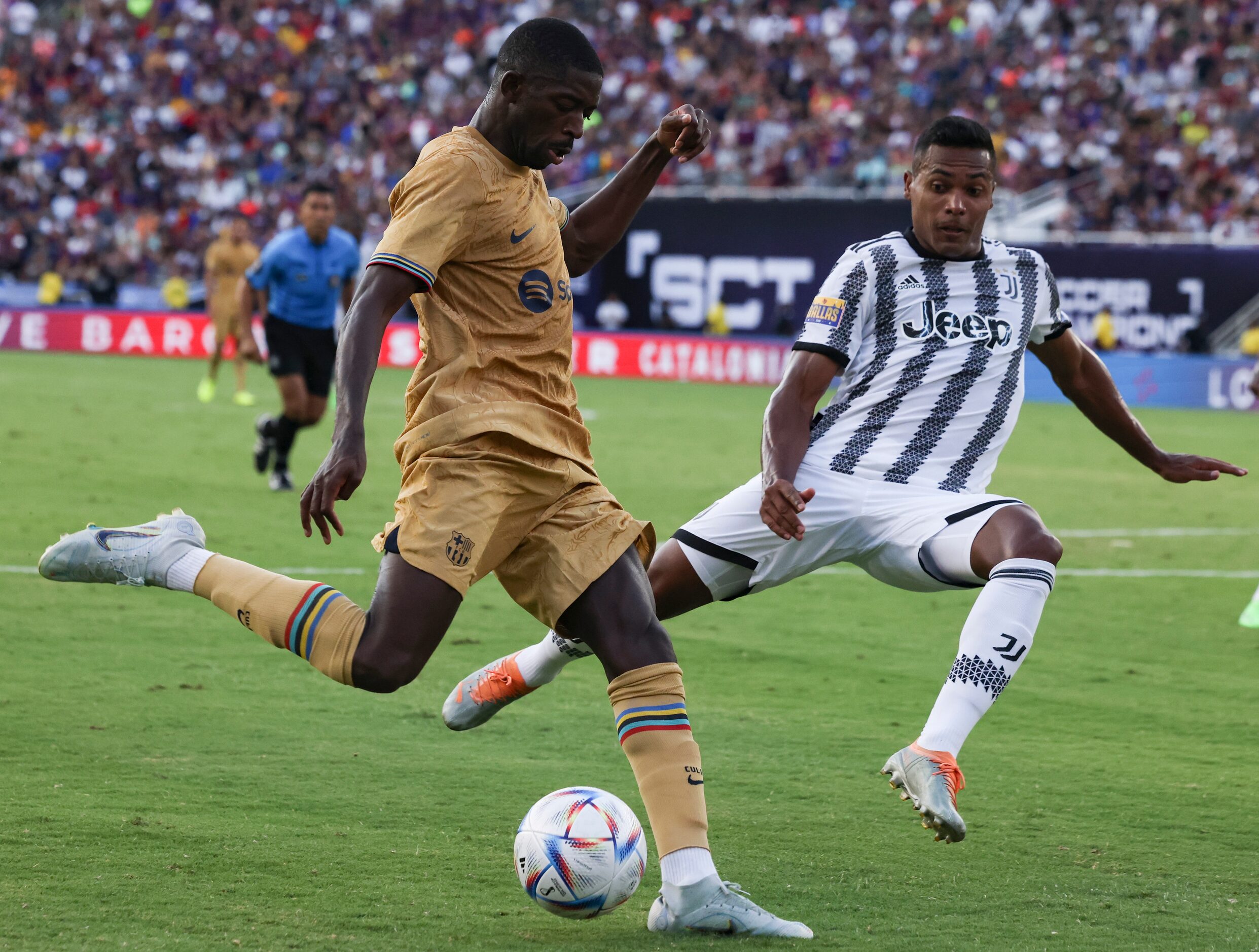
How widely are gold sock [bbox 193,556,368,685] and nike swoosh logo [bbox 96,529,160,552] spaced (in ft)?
0.63

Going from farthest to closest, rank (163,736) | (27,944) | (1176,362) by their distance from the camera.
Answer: (1176,362)
(163,736)
(27,944)

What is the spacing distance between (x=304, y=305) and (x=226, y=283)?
849 centimetres

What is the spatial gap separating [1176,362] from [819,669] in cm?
1805

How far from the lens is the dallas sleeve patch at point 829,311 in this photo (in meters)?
4.69

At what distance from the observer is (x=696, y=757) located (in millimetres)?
3723

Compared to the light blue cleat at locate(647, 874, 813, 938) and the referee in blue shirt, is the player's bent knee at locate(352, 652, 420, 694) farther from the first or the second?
the referee in blue shirt

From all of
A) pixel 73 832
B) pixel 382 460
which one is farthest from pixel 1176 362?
pixel 73 832

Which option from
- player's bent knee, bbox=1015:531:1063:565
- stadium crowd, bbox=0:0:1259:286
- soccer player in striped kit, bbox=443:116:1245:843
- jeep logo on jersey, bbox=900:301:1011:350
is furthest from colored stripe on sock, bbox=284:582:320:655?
stadium crowd, bbox=0:0:1259:286

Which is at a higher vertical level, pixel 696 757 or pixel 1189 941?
pixel 696 757

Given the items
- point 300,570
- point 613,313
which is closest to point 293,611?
point 300,570

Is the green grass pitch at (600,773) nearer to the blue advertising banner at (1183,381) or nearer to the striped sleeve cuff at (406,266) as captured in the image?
the striped sleeve cuff at (406,266)

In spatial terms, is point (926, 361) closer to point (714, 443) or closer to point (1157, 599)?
point (1157, 599)

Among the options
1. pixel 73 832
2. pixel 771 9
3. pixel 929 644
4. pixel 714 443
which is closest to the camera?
pixel 73 832

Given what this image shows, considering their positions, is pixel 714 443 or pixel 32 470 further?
pixel 714 443
